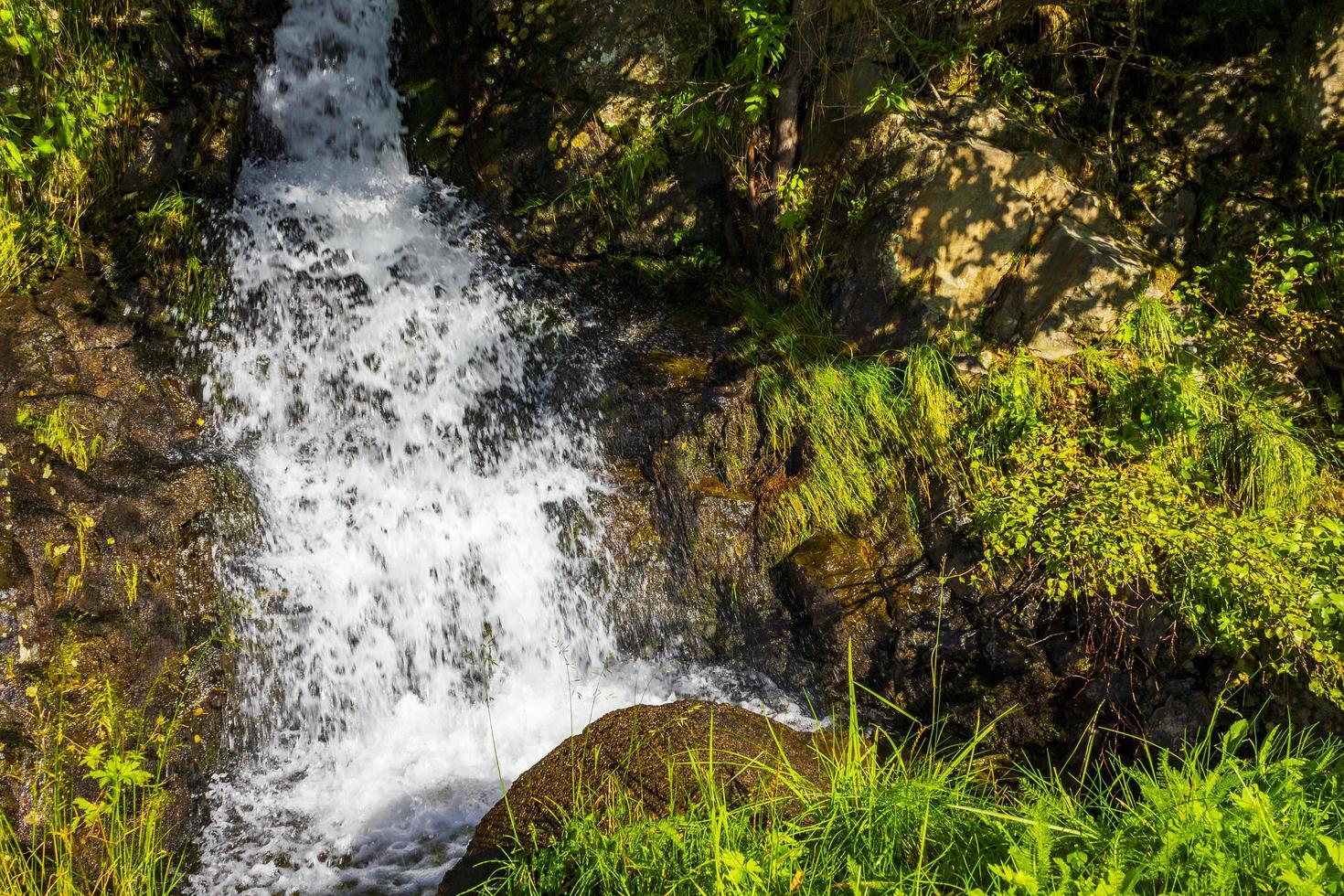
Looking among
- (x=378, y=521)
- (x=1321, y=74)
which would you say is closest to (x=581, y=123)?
(x=378, y=521)

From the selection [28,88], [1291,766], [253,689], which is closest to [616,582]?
[253,689]

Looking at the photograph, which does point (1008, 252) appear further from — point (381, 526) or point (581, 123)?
point (381, 526)

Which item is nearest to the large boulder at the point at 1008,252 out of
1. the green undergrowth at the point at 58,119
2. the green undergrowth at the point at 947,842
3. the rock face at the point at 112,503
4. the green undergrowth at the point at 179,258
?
the green undergrowth at the point at 947,842

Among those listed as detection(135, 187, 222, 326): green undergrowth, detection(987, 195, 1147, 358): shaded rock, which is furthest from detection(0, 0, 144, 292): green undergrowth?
detection(987, 195, 1147, 358): shaded rock

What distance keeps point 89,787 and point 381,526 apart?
6.04ft

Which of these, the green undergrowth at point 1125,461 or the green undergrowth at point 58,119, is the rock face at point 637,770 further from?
the green undergrowth at point 58,119

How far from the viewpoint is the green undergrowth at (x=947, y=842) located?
181cm

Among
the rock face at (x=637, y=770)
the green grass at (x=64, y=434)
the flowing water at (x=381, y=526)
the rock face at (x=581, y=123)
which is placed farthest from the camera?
the rock face at (x=581, y=123)

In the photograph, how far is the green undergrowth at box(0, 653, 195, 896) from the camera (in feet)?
9.51

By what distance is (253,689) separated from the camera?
4152 mm

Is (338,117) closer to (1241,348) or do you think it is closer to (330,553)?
(330,553)

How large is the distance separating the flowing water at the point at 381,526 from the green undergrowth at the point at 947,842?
175 cm

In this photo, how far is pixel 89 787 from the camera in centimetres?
349

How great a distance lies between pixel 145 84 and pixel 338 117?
56.5 inches
